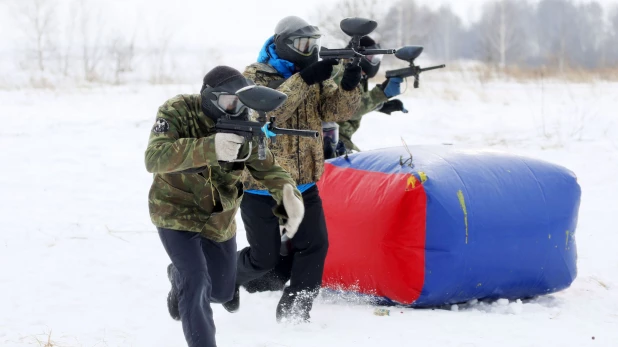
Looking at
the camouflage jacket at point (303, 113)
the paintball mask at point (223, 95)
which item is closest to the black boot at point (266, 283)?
the camouflage jacket at point (303, 113)

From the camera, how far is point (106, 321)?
4582 millimetres

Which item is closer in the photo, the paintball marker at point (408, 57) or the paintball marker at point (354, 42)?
the paintball marker at point (354, 42)

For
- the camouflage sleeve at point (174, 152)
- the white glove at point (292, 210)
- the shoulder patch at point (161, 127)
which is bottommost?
the white glove at point (292, 210)

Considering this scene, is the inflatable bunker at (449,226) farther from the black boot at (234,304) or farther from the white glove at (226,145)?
the white glove at (226,145)

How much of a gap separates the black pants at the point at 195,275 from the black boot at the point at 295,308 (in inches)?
26.9

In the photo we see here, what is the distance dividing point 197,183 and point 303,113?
3.30 feet

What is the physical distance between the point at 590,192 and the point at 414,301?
13.9 feet

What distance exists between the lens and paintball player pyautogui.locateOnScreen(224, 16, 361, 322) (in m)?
4.26

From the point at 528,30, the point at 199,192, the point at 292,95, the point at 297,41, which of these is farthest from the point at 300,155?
the point at 528,30

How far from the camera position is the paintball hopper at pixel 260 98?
124 inches

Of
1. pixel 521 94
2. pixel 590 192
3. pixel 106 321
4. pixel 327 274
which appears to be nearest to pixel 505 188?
pixel 327 274

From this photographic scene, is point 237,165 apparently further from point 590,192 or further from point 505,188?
point 590,192

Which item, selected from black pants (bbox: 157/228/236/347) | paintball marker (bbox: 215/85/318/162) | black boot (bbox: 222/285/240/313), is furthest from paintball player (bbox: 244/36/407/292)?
paintball marker (bbox: 215/85/318/162)

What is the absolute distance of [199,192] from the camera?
352 cm
